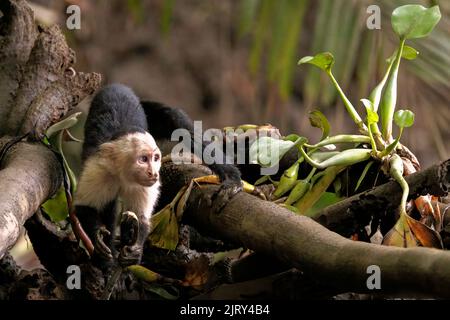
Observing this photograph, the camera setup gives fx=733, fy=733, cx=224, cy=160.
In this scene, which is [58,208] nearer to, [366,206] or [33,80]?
[33,80]

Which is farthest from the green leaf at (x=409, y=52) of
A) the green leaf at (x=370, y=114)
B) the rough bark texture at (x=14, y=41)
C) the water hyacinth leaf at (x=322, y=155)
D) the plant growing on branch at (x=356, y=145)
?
the rough bark texture at (x=14, y=41)

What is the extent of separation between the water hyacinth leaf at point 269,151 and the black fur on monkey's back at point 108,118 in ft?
1.27

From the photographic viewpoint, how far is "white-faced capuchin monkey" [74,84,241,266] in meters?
1.95

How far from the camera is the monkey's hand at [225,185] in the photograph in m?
1.79

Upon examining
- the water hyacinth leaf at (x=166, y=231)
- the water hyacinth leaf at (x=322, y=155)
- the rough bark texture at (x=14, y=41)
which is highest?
the rough bark texture at (x=14, y=41)

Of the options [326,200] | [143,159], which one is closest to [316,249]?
[326,200]

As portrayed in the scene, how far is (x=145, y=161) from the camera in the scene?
2.02 metres

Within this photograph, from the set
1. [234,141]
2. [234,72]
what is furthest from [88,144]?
[234,72]

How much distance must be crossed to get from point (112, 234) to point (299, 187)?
1.78ft

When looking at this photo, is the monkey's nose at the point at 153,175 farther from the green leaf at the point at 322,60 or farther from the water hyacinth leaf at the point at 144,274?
the green leaf at the point at 322,60

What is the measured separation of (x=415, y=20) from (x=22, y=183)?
3.38ft

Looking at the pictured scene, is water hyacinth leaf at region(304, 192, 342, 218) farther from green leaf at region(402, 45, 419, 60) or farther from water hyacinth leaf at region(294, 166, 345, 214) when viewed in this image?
green leaf at region(402, 45, 419, 60)

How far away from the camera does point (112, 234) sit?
2.03 metres
